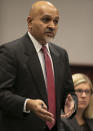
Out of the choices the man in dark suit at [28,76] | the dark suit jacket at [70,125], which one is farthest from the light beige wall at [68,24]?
the man in dark suit at [28,76]

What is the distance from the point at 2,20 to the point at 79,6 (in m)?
0.90

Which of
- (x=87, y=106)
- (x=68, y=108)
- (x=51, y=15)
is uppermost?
(x=51, y=15)

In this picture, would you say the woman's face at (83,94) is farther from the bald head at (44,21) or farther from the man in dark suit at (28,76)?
the bald head at (44,21)

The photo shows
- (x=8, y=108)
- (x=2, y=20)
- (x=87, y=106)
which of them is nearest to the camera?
(x=8, y=108)

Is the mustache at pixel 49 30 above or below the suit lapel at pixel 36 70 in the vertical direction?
above

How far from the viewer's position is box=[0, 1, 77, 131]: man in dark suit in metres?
1.51

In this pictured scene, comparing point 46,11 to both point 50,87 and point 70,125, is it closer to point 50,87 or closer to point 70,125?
point 50,87

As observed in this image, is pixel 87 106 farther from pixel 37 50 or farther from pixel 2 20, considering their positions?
pixel 2 20

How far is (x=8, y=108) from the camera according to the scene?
1.50m

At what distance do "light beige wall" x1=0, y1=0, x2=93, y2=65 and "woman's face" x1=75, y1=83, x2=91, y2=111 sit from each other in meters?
1.26

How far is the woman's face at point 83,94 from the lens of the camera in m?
2.88

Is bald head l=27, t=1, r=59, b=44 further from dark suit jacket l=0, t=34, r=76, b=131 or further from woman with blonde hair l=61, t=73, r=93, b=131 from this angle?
woman with blonde hair l=61, t=73, r=93, b=131

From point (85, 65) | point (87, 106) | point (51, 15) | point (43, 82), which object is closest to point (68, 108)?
point (43, 82)

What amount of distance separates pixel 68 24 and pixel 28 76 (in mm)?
2679
